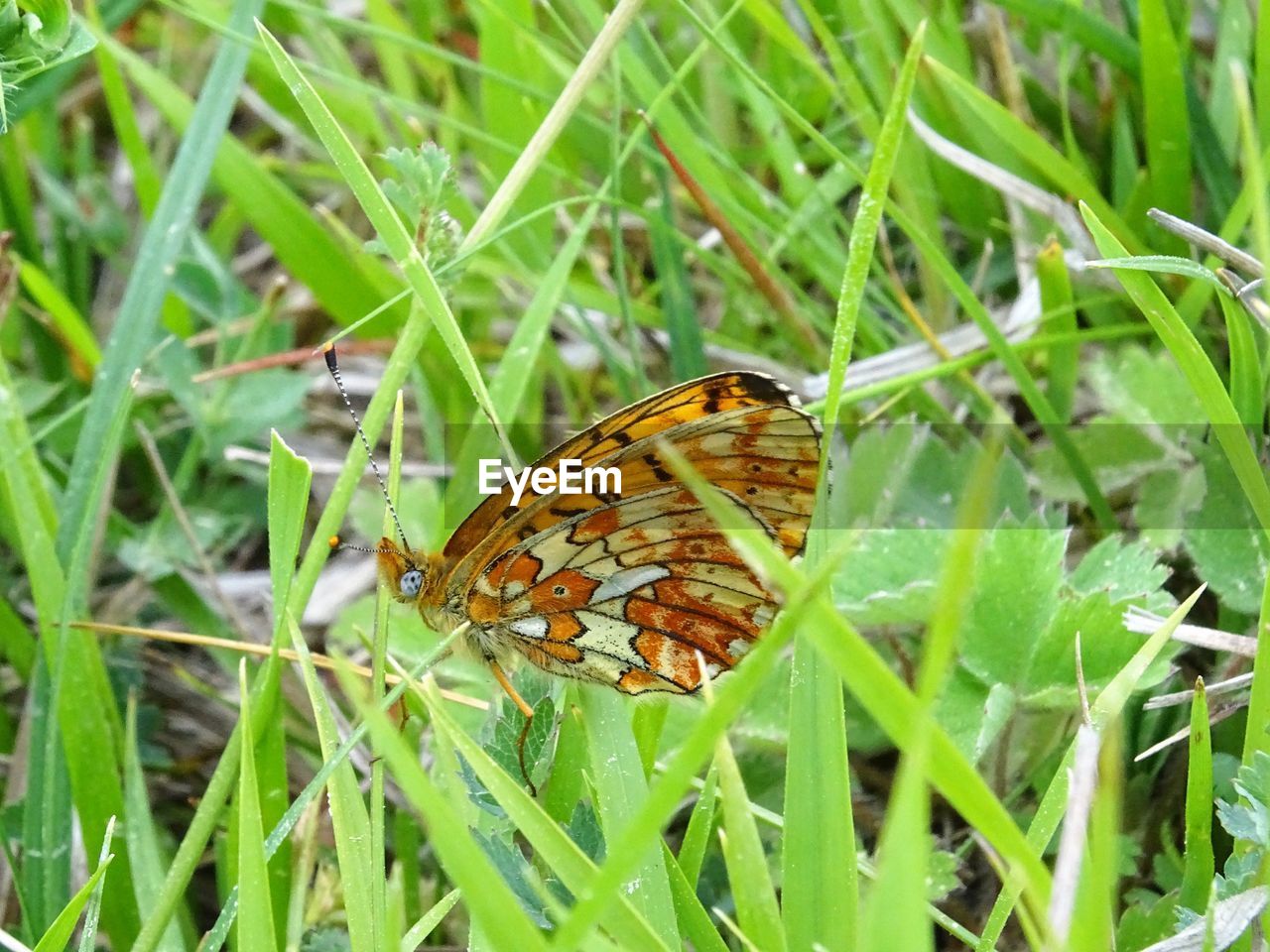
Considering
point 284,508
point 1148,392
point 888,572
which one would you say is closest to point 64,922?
point 284,508

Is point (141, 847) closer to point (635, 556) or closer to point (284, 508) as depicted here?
point (284, 508)

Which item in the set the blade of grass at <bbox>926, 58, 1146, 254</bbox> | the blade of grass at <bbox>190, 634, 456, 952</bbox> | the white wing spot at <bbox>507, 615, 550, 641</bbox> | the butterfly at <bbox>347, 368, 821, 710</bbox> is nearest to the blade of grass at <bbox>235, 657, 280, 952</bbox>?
the blade of grass at <bbox>190, 634, 456, 952</bbox>

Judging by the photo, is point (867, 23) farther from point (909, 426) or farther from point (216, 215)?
point (216, 215)

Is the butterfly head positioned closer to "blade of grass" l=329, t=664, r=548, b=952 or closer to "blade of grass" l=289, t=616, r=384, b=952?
"blade of grass" l=289, t=616, r=384, b=952

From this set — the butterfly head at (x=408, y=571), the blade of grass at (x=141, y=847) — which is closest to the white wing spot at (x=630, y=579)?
the butterfly head at (x=408, y=571)

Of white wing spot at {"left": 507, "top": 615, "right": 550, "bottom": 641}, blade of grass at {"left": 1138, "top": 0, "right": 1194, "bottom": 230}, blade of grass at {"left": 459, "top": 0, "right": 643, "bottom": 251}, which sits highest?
blade of grass at {"left": 459, "top": 0, "right": 643, "bottom": 251}

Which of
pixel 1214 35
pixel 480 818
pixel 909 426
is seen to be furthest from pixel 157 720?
pixel 1214 35
